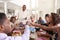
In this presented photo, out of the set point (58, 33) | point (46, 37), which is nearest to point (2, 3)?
point (46, 37)

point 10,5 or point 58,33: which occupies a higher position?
point 10,5

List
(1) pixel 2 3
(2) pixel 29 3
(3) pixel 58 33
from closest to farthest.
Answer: (3) pixel 58 33, (1) pixel 2 3, (2) pixel 29 3

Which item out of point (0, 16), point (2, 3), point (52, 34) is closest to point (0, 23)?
point (0, 16)

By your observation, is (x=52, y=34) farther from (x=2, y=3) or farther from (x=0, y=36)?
(x=2, y=3)

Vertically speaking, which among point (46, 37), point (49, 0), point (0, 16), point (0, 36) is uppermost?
point (49, 0)

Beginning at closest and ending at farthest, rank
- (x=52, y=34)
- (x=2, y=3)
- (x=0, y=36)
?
(x=0, y=36)
(x=52, y=34)
(x=2, y=3)

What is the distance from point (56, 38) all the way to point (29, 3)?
3.29 m

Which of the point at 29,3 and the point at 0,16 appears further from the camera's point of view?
the point at 29,3

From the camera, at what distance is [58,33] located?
5.62ft

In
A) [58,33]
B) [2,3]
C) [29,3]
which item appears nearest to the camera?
[58,33]

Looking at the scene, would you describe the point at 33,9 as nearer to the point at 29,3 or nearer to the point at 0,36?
the point at 29,3

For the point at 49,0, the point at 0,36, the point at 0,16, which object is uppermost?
the point at 49,0

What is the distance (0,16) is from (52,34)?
1.06 meters

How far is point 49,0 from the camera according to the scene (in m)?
5.15
